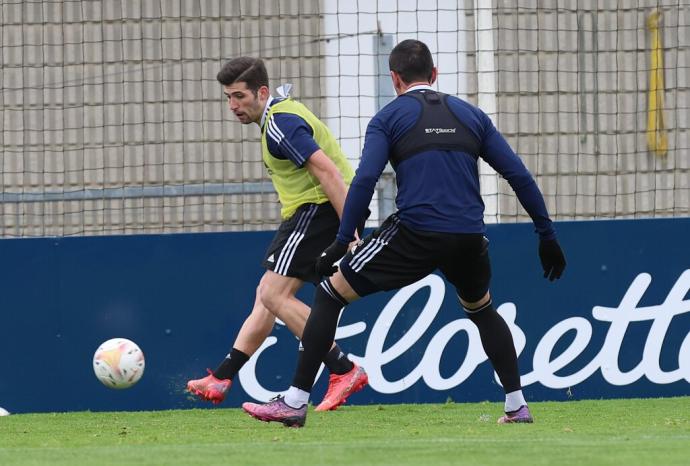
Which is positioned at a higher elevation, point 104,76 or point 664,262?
point 104,76

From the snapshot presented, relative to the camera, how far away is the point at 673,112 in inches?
400

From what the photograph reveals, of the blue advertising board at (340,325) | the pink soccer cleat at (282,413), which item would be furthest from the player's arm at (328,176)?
the blue advertising board at (340,325)

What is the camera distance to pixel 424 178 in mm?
6680

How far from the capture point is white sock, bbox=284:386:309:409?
6.81 meters

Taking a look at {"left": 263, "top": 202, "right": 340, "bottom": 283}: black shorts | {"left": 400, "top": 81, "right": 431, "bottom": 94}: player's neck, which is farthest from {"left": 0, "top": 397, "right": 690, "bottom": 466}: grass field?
{"left": 400, "top": 81, "right": 431, "bottom": 94}: player's neck

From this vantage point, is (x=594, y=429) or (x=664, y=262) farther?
(x=664, y=262)

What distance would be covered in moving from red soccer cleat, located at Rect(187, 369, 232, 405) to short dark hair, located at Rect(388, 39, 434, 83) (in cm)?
224

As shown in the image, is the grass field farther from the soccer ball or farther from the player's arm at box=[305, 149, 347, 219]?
the player's arm at box=[305, 149, 347, 219]

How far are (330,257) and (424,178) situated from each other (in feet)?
1.74

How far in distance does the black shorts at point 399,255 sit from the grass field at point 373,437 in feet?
2.23

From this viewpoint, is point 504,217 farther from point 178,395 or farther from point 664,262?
point 178,395

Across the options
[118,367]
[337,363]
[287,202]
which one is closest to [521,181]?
[287,202]

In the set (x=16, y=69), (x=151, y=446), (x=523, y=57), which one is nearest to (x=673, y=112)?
(x=523, y=57)

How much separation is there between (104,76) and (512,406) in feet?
14.1
